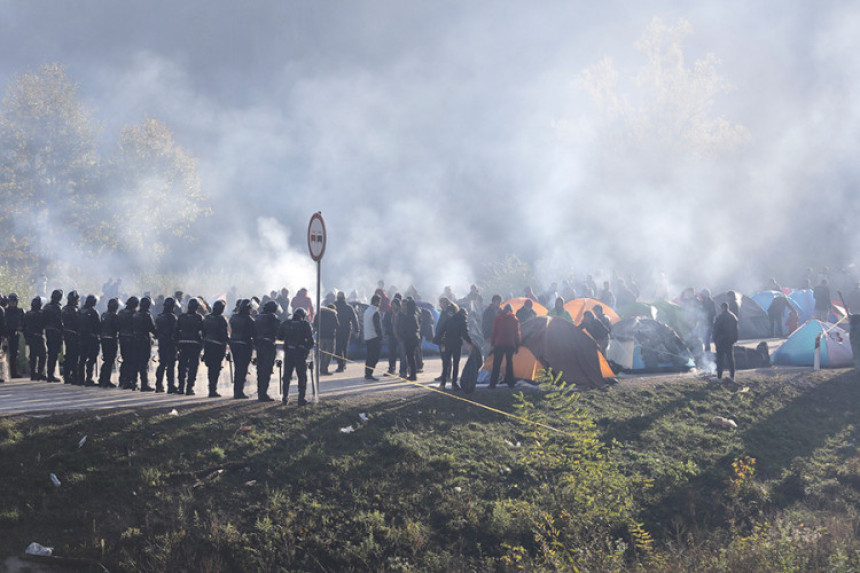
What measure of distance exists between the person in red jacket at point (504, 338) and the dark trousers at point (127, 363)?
7.05m

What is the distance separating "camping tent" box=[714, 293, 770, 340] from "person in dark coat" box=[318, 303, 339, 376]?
16471mm

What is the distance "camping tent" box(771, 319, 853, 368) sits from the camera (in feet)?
59.2

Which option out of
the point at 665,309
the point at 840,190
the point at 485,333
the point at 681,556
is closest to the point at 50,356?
the point at 485,333

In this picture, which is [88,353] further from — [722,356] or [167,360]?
[722,356]

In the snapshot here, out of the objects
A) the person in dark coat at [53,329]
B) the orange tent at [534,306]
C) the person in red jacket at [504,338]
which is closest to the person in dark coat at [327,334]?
the person in red jacket at [504,338]

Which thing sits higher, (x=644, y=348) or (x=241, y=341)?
(x=241, y=341)

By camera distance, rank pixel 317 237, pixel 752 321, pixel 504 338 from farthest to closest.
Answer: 1. pixel 752 321
2. pixel 504 338
3. pixel 317 237

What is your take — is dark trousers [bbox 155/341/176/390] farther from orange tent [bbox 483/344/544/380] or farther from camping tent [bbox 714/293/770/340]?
camping tent [bbox 714/293/770/340]

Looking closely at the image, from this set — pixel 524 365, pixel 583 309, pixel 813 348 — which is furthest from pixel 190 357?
pixel 813 348

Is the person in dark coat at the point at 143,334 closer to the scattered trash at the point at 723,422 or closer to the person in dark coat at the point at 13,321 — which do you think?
the person in dark coat at the point at 13,321

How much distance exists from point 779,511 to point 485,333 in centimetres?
705

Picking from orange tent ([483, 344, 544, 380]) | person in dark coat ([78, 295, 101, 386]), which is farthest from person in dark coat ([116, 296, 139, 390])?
orange tent ([483, 344, 544, 380])

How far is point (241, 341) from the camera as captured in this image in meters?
11.8

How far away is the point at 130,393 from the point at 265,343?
10.2 feet
